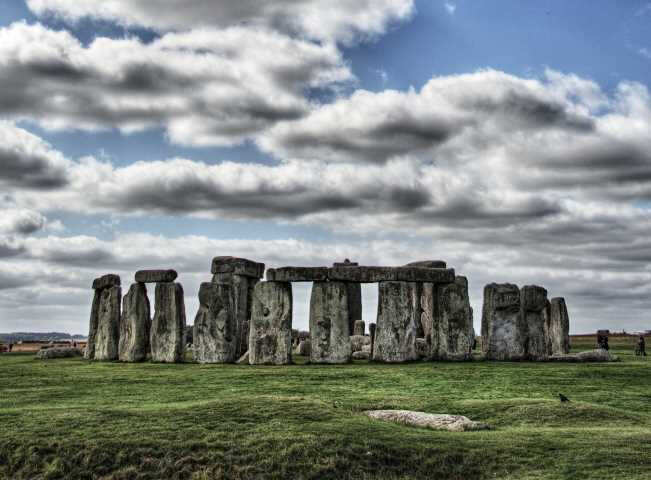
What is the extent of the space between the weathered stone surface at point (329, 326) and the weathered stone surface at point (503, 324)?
16.8ft

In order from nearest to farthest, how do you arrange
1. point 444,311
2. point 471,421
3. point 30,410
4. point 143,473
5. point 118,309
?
point 143,473 < point 471,421 < point 30,410 < point 444,311 < point 118,309

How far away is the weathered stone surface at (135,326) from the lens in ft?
87.1

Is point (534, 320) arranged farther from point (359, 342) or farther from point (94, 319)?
point (94, 319)

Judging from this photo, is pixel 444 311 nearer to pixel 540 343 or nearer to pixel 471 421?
pixel 540 343

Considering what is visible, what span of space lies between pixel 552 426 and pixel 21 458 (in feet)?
28.2

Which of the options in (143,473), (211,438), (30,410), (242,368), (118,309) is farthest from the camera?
(118,309)

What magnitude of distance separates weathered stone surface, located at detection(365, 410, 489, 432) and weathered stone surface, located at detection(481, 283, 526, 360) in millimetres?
13117

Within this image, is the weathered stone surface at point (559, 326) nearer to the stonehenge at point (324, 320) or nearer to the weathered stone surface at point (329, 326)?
the stonehenge at point (324, 320)

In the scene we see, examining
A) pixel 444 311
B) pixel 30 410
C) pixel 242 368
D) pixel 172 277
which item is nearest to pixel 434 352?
pixel 444 311

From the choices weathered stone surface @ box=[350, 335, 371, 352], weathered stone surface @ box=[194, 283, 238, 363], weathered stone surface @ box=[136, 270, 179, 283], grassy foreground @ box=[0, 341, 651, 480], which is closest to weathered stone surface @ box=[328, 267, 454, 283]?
weathered stone surface @ box=[194, 283, 238, 363]

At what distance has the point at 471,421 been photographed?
1259 cm

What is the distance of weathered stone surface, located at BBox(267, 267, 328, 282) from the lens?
2445 centimetres

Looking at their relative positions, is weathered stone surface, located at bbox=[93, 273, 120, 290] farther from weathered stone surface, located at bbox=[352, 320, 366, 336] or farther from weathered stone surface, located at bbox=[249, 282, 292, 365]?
weathered stone surface, located at bbox=[352, 320, 366, 336]

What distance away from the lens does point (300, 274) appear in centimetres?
2447
